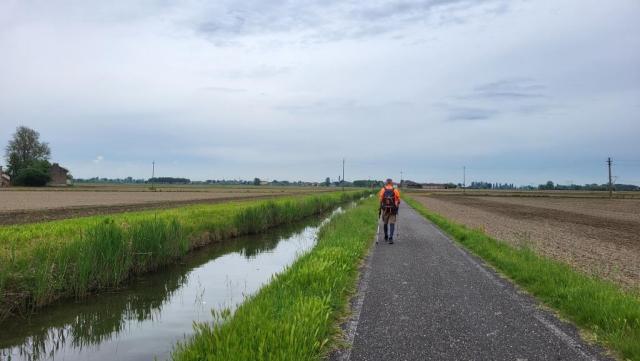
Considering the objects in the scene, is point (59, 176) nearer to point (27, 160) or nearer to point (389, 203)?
point (27, 160)

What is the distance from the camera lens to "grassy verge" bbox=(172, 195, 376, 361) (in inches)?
187

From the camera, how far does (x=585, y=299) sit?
7176 millimetres

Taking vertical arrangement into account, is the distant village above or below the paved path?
above

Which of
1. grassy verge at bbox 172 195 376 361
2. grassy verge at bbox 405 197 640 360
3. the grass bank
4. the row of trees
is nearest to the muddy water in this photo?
the grass bank

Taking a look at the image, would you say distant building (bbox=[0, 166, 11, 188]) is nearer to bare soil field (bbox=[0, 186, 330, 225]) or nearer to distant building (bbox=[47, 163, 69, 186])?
distant building (bbox=[47, 163, 69, 186])

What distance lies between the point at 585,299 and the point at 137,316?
27.3 feet

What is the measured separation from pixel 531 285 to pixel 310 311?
16.1 feet

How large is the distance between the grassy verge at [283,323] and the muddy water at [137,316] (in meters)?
1.78

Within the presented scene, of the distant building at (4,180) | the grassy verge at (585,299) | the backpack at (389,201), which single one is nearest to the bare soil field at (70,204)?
the backpack at (389,201)

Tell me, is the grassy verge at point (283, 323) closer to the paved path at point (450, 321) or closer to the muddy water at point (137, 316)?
the paved path at point (450, 321)

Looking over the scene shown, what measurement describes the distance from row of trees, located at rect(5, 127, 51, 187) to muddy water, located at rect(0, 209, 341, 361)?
90.0m

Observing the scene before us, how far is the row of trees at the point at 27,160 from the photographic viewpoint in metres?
89.1

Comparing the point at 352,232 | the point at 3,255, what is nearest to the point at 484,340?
the point at 3,255

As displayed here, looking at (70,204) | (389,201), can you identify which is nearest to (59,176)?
(70,204)
